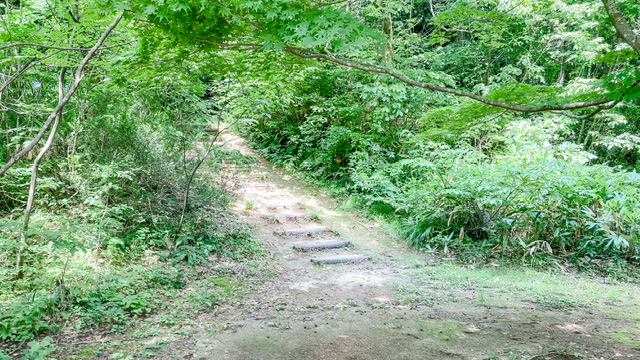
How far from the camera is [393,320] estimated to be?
3912mm

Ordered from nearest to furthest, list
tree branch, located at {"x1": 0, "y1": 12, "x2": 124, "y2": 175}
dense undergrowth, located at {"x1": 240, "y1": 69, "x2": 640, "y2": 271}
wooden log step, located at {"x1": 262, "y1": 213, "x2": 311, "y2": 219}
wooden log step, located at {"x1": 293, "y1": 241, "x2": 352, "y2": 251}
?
tree branch, located at {"x1": 0, "y1": 12, "x2": 124, "y2": 175}, dense undergrowth, located at {"x1": 240, "y1": 69, "x2": 640, "y2": 271}, wooden log step, located at {"x1": 293, "y1": 241, "x2": 352, "y2": 251}, wooden log step, located at {"x1": 262, "y1": 213, "x2": 311, "y2": 219}

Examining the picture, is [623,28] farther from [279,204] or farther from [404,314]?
[279,204]

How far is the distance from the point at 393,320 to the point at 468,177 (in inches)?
146

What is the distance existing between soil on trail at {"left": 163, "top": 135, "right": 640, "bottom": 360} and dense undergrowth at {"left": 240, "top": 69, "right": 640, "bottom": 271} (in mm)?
1218

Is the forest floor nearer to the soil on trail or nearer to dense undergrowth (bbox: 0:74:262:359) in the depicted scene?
the soil on trail

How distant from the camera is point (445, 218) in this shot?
6828 mm

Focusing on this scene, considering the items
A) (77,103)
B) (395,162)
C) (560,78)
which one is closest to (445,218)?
(395,162)

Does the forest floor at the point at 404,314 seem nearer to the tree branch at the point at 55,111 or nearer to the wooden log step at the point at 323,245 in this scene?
the wooden log step at the point at 323,245

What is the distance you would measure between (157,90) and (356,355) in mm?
4895

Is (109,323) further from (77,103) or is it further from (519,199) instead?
(519,199)

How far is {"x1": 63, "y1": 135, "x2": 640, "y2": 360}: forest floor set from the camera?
3213mm

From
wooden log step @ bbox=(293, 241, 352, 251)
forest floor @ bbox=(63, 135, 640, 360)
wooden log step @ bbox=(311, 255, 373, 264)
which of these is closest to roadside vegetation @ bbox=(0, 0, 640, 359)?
forest floor @ bbox=(63, 135, 640, 360)

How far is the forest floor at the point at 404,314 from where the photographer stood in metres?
3.21

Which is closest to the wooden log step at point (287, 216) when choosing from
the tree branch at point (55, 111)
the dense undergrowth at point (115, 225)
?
the dense undergrowth at point (115, 225)
